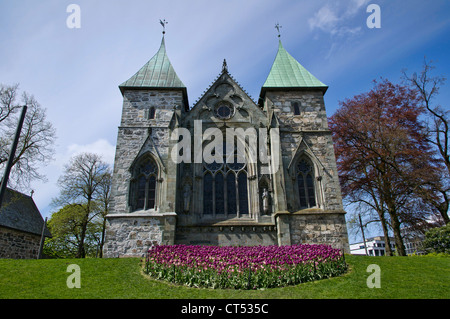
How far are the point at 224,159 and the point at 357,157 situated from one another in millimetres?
10703

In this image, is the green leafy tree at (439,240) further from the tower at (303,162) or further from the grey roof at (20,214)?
the grey roof at (20,214)

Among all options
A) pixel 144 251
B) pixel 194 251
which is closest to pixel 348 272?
pixel 194 251

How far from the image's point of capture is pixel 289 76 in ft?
70.2

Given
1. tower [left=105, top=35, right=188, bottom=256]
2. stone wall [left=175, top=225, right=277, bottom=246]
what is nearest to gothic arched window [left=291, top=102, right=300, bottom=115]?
tower [left=105, top=35, right=188, bottom=256]

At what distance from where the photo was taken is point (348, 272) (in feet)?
38.4

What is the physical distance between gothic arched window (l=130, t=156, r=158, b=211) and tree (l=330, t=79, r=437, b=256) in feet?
45.7

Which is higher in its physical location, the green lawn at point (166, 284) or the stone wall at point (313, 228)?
the stone wall at point (313, 228)

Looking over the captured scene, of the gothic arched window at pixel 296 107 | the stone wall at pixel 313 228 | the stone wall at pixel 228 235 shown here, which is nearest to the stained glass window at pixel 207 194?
the stone wall at pixel 228 235

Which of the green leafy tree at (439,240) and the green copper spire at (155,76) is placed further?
the green copper spire at (155,76)

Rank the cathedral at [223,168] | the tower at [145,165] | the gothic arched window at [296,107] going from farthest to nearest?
the gothic arched window at [296,107] → the cathedral at [223,168] → the tower at [145,165]

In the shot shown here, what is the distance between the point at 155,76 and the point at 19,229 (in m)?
14.6

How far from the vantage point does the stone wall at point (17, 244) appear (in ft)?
69.7

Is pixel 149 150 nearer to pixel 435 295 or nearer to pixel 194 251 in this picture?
pixel 194 251

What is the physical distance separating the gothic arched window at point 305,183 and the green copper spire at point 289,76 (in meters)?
5.30
